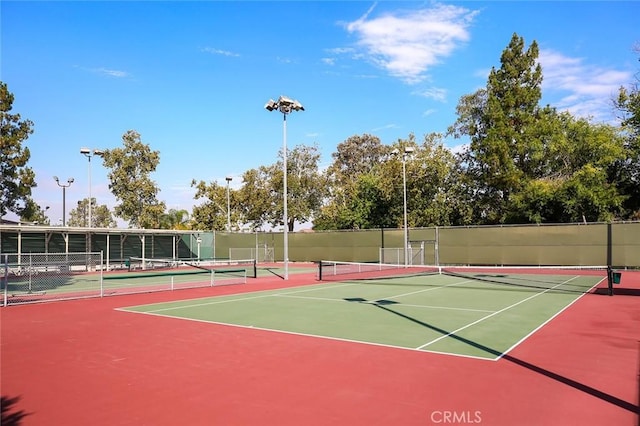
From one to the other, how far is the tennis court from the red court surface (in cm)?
69

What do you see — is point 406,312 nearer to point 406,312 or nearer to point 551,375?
point 406,312

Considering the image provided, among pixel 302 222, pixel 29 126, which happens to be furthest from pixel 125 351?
pixel 302 222

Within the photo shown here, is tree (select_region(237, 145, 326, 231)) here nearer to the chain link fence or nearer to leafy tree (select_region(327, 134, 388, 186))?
leafy tree (select_region(327, 134, 388, 186))

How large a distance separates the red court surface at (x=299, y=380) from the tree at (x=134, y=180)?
36.9m

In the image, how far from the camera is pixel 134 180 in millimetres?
46250

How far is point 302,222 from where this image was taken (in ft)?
193

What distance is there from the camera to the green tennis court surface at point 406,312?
9.65 metres

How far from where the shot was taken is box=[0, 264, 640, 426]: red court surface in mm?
5551

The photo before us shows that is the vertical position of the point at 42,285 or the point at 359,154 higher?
the point at 359,154

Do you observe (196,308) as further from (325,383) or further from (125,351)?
(325,383)

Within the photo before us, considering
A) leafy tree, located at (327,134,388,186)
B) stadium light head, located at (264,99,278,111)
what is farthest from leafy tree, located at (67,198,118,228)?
stadium light head, located at (264,99,278,111)

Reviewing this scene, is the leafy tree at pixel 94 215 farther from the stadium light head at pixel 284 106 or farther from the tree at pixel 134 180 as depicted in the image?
the stadium light head at pixel 284 106

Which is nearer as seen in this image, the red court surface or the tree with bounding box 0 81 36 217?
the red court surface

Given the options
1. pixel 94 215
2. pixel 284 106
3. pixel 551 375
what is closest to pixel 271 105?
pixel 284 106
